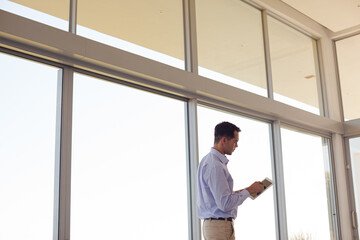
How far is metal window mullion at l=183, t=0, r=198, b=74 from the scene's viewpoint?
477 centimetres

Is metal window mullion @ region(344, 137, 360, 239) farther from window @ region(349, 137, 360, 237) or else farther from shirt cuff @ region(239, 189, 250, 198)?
shirt cuff @ region(239, 189, 250, 198)

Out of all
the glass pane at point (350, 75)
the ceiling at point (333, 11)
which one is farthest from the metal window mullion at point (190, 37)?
the glass pane at point (350, 75)

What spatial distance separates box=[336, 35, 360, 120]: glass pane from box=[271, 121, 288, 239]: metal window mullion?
5.45ft

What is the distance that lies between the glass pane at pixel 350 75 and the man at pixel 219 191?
162 inches

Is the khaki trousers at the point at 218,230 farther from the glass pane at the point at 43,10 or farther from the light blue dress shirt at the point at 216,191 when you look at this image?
the glass pane at the point at 43,10

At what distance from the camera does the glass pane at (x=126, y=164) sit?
3.71 metres

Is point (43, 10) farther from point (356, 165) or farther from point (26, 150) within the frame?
point (356, 165)

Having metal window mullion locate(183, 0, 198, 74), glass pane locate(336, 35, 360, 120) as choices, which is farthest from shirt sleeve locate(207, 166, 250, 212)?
glass pane locate(336, 35, 360, 120)

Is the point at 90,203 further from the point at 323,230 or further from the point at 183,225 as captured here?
the point at 323,230

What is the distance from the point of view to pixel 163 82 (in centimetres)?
435

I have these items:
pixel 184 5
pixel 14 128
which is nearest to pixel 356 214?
pixel 184 5

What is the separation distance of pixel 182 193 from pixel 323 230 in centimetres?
274

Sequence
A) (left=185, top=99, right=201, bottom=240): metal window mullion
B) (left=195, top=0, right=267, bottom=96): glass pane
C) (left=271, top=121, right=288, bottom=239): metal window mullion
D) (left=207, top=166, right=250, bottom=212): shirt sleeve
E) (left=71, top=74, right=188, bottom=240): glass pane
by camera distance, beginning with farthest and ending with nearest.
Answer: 1. (left=271, top=121, right=288, bottom=239): metal window mullion
2. (left=195, top=0, right=267, bottom=96): glass pane
3. (left=185, top=99, right=201, bottom=240): metal window mullion
4. (left=71, top=74, right=188, bottom=240): glass pane
5. (left=207, top=166, right=250, bottom=212): shirt sleeve

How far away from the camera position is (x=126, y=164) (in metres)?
4.04
